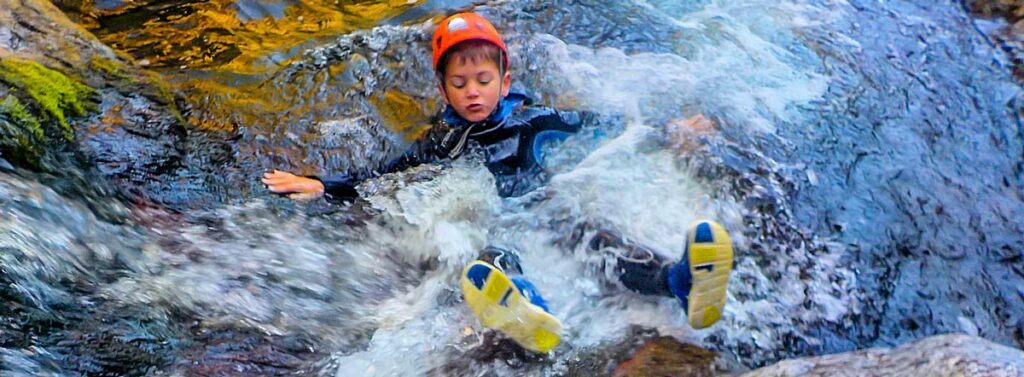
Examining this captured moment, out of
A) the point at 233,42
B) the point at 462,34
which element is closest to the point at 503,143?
the point at 462,34

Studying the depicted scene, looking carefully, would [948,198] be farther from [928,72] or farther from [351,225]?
[351,225]

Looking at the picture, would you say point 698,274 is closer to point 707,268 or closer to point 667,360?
point 707,268

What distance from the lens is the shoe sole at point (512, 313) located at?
2727mm

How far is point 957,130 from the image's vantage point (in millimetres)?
4113

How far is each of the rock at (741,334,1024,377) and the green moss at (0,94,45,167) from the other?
3.01 metres

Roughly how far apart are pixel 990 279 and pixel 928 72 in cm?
205

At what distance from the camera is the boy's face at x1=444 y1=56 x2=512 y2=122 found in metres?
3.66

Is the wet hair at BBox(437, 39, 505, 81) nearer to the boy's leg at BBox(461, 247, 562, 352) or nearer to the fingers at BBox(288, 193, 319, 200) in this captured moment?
the fingers at BBox(288, 193, 319, 200)

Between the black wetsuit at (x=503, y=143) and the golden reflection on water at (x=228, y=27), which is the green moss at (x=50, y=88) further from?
the black wetsuit at (x=503, y=143)

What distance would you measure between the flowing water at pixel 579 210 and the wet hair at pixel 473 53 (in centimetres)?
53

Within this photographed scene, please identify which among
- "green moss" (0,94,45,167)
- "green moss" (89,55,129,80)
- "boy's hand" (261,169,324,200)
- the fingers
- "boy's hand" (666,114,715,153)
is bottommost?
"boy's hand" (666,114,715,153)

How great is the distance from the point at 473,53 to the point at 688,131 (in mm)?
1349

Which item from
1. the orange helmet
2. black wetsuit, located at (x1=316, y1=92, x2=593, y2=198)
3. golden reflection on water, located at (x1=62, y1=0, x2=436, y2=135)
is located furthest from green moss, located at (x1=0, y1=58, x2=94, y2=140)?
the orange helmet

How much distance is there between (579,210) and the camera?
3736 millimetres
